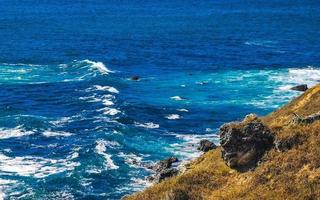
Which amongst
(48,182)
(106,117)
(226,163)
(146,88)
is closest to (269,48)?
(146,88)

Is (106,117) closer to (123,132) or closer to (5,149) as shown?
(123,132)

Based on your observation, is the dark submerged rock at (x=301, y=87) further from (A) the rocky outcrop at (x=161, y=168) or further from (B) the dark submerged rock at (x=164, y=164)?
(B) the dark submerged rock at (x=164, y=164)

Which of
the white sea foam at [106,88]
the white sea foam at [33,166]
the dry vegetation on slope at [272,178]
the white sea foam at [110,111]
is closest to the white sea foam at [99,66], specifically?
the white sea foam at [106,88]

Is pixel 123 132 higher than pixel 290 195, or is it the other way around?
pixel 290 195

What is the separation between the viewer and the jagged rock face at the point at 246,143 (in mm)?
40562

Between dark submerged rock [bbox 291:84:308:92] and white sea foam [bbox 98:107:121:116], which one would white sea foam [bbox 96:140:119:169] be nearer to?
white sea foam [bbox 98:107:121:116]

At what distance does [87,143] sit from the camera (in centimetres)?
7912

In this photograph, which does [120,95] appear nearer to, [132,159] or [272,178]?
[132,159]

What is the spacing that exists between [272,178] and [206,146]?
35.4 metres

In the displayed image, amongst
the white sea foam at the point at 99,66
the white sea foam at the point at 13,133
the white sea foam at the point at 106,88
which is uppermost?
the white sea foam at the point at 99,66

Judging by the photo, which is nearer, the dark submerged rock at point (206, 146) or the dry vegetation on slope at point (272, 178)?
the dry vegetation on slope at point (272, 178)

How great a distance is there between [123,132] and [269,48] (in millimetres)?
87668

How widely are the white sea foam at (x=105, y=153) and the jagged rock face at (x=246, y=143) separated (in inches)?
1190

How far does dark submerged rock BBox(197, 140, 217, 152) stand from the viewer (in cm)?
7312
